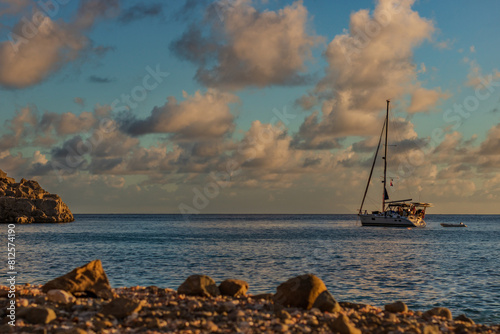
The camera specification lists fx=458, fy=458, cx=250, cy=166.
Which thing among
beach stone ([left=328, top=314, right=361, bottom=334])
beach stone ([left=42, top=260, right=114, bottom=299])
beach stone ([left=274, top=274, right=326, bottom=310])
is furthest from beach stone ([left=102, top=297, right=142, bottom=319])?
beach stone ([left=328, top=314, right=361, bottom=334])

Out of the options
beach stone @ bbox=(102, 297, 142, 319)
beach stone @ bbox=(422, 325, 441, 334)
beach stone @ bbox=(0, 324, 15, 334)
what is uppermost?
beach stone @ bbox=(102, 297, 142, 319)

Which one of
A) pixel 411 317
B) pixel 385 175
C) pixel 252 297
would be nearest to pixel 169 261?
pixel 252 297

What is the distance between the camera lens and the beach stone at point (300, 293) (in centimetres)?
1670

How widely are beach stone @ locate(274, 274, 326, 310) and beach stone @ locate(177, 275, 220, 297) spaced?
256 centimetres

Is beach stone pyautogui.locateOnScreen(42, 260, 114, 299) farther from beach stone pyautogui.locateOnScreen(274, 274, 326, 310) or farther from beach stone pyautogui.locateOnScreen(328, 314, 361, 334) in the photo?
beach stone pyautogui.locateOnScreen(328, 314, 361, 334)

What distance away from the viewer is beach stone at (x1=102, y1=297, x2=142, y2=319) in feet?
46.3

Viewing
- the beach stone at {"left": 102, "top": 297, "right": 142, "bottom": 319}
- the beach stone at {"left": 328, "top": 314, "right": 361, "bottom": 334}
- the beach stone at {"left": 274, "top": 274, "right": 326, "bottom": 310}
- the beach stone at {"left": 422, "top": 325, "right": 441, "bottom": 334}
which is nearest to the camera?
the beach stone at {"left": 328, "top": 314, "right": 361, "bottom": 334}

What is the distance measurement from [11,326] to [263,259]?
35497 mm

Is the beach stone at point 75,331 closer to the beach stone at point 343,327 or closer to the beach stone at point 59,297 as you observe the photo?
the beach stone at point 59,297

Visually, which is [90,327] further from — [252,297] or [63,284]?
[252,297]

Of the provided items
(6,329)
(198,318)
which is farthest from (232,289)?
(6,329)

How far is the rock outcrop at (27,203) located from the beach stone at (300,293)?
167m

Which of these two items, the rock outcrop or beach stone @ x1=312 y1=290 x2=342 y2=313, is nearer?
beach stone @ x1=312 y1=290 x2=342 y2=313

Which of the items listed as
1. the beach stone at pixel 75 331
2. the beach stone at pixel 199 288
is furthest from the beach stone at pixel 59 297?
the beach stone at pixel 199 288
